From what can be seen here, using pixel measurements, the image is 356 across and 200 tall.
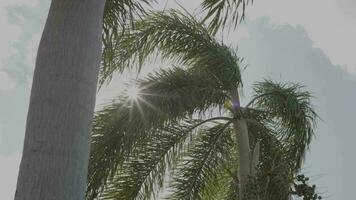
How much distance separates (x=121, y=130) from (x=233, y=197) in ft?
10.2

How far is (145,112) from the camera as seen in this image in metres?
8.45

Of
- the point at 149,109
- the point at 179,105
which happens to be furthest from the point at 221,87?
the point at 149,109

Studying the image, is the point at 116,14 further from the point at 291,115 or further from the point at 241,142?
the point at 291,115

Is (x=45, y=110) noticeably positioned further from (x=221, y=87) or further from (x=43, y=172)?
(x=221, y=87)

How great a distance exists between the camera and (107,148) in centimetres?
813

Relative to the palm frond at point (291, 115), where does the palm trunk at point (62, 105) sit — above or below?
below

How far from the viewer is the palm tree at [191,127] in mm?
8297

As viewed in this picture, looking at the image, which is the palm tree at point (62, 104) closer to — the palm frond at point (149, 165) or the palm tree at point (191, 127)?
the palm tree at point (191, 127)

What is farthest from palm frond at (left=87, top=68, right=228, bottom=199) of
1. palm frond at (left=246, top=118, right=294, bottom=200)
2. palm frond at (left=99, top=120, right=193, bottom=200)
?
palm frond at (left=246, top=118, right=294, bottom=200)

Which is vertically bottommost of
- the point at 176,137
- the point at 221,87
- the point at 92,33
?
the point at 92,33

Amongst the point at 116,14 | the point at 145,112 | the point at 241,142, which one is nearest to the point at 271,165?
the point at 241,142

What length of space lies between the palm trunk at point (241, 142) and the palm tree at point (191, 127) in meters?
0.02

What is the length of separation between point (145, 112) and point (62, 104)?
576 centimetres

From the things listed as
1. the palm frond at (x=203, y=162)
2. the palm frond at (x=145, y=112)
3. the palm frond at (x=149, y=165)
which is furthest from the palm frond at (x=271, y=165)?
the palm frond at (x=149, y=165)
